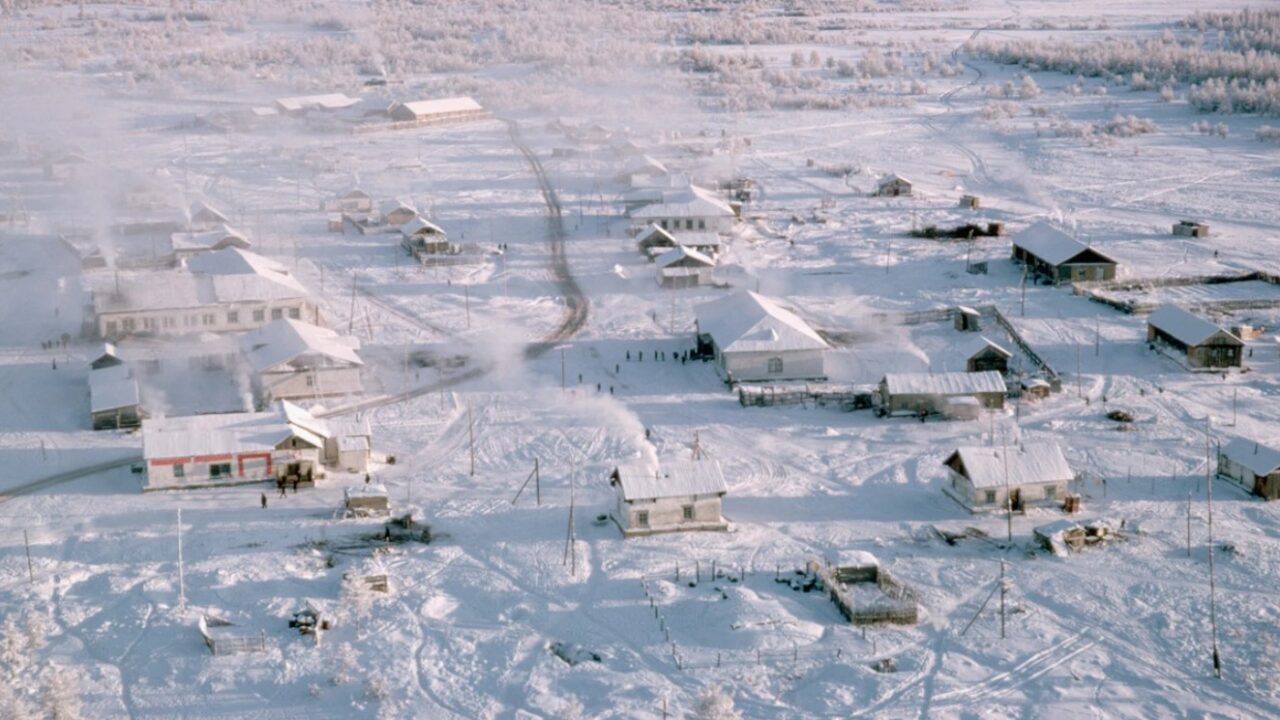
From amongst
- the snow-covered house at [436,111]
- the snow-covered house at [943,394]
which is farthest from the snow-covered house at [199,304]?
the snow-covered house at [436,111]

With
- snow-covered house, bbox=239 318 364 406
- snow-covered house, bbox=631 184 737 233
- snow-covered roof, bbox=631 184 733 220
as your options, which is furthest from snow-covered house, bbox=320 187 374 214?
snow-covered house, bbox=239 318 364 406

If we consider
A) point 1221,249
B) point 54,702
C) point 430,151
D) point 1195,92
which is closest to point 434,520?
point 54,702

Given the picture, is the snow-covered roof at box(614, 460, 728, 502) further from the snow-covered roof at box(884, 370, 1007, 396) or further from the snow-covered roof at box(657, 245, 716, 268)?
the snow-covered roof at box(657, 245, 716, 268)

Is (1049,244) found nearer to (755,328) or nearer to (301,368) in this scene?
(755,328)

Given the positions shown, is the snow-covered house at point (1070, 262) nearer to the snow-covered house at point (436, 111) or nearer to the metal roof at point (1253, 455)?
the metal roof at point (1253, 455)

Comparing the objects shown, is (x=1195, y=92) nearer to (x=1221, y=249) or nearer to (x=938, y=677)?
(x=1221, y=249)
